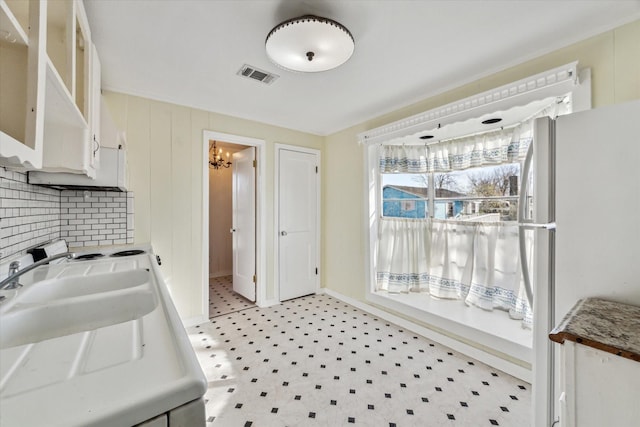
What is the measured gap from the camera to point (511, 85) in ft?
6.40

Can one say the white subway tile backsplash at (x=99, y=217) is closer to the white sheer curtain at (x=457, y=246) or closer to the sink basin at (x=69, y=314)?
the sink basin at (x=69, y=314)

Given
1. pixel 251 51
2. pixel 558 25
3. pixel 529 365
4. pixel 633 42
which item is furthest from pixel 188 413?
pixel 633 42

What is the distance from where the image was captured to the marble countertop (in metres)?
0.73

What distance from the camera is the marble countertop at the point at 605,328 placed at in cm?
73

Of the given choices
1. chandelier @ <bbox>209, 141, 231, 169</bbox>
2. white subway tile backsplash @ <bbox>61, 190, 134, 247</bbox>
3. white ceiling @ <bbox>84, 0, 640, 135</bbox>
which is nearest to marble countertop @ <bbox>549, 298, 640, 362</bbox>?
white ceiling @ <bbox>84, 0, 640, 135</bbox>

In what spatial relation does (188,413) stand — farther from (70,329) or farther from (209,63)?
(209,63)

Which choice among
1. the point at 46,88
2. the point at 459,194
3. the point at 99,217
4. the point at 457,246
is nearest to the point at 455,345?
the point at 457,246

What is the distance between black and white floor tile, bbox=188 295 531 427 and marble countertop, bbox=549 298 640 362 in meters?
1.08

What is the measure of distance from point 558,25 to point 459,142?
150 cm

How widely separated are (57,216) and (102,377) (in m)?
2.29

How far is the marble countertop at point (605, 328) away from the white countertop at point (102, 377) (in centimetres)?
106

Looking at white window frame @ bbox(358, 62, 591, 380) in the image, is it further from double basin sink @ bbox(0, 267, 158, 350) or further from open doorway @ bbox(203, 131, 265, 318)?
double basin sink @ bbox(0, 267, 158, 350)

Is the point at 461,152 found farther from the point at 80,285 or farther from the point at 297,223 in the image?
the point at 80,285

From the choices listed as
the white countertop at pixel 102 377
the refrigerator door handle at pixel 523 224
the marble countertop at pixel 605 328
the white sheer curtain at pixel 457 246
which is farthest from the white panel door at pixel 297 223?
the marble countertop at pixel 605 328
